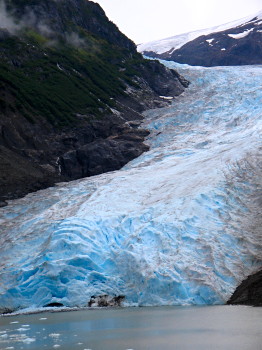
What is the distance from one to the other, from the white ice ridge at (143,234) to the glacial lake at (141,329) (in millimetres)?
1469

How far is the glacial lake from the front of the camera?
964cm

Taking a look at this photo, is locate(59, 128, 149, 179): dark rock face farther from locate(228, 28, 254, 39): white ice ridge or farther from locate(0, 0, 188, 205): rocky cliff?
locate(228, 28, 254, 39): white ice ridge

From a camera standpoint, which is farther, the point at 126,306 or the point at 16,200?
the point at 16,200

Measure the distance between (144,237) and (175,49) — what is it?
6016cm

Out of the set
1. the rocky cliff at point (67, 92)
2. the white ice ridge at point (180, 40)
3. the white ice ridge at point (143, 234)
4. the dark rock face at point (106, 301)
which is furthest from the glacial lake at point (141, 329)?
the white ice ridge at point (180, 40)

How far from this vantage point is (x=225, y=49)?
68.2 m

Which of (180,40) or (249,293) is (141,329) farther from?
(180,40)

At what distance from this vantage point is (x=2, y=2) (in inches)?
1714

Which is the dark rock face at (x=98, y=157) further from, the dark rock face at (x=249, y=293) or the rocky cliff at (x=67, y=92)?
the dark rock face at (x=249, y=293)

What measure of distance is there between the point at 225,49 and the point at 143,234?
2127 inches

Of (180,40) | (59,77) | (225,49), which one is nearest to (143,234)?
(59,77)

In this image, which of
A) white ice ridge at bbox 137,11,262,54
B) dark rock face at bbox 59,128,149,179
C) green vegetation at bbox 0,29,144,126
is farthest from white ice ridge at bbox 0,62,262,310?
white ice ridge at bbox 137,11,262,54

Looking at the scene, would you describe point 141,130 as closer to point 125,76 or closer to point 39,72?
point 39,72

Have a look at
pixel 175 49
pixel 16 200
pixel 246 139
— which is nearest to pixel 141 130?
pixel 246 139
